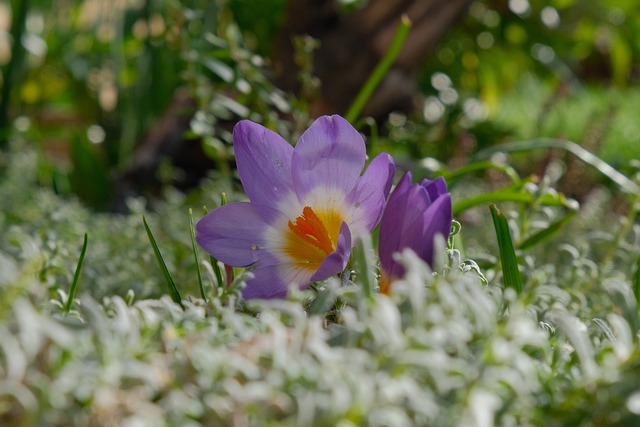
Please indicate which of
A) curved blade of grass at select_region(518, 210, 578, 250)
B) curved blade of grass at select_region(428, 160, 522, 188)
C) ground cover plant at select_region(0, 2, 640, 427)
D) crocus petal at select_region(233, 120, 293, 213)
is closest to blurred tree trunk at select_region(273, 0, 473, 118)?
ground cover plant at select_region(0, 2, 640, 427)

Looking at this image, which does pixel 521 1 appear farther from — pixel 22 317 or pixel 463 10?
pixel 22 317

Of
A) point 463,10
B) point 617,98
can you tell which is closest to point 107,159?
point 463,10

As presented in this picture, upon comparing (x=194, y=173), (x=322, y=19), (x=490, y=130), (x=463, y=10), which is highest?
(x=463, y=10)

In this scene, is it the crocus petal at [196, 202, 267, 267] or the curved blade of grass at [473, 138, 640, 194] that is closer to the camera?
the crocus petal at [196, 202, 267, 267]

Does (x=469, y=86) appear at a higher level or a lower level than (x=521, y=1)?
lower

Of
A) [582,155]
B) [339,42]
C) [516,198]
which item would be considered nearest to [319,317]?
[516,198]

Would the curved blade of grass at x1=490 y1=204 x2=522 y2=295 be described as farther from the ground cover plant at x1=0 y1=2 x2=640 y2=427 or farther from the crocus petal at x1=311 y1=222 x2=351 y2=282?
the crocus petal at x1=311 y1=222 x2=351 y2=282
